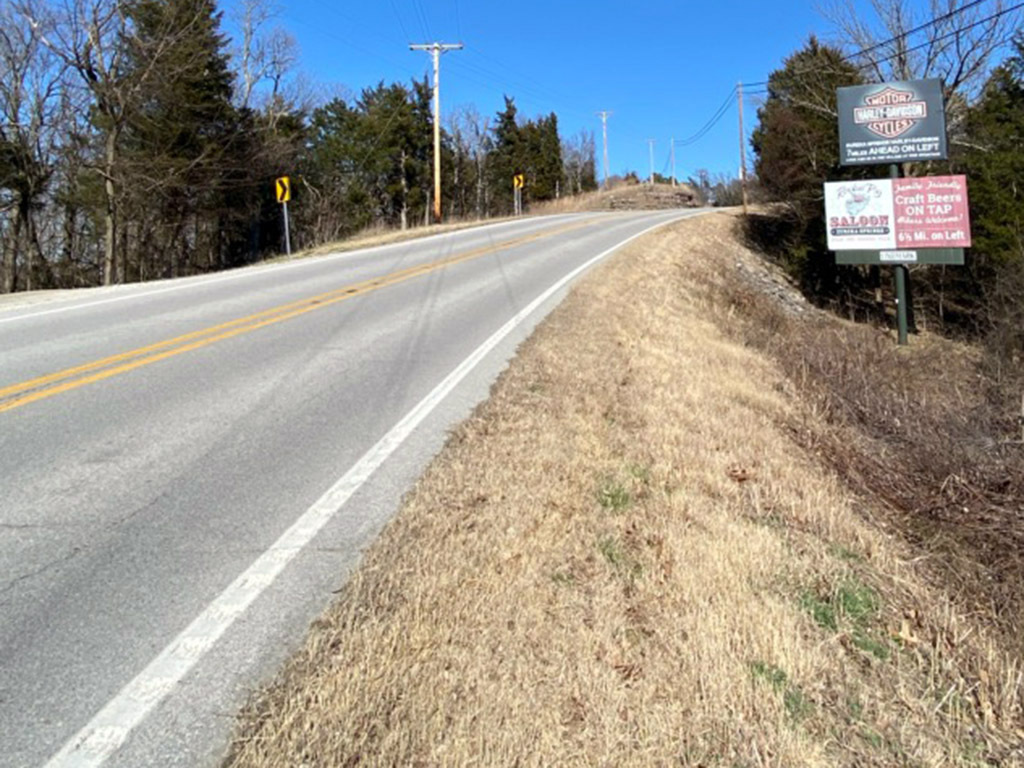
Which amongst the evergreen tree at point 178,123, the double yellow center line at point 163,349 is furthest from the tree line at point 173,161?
the double yellow center line at point 163,349

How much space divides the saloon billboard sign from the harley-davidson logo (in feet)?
4.02

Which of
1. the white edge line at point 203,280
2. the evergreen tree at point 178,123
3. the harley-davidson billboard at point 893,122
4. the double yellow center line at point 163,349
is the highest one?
the evergreen tree at point 178,123

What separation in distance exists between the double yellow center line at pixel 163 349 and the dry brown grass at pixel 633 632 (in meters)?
3.71

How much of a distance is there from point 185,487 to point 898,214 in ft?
56.6

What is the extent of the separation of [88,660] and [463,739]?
1581 mm

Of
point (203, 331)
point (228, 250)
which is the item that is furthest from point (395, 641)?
point (228, 250)

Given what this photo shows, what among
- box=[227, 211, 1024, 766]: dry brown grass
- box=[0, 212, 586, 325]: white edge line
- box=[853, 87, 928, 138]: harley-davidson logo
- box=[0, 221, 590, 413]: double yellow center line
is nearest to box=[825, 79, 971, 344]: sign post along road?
box=[853, 87, 928, 138]: harley-davidson logo

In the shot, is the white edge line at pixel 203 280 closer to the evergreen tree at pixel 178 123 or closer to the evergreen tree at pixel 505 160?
the evergreen tree at pixel 178 123

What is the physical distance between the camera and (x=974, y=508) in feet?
18.1

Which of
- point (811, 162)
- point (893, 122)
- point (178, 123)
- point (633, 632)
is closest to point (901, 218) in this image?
point (893, 122)

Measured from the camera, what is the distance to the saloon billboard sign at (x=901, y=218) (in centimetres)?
1590

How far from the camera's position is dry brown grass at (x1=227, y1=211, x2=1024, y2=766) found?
2426 mm

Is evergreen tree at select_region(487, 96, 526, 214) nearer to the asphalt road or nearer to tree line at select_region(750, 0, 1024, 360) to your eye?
tree line at select_region(750, 0, 1024, 360)

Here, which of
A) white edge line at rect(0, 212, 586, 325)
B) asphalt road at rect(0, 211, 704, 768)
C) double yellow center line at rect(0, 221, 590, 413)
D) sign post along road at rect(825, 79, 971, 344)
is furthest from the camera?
sign post along road at rect(825, 79, 971, 344)
